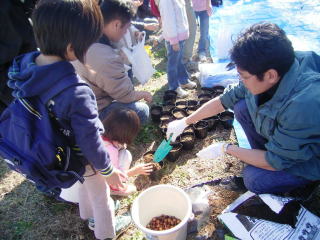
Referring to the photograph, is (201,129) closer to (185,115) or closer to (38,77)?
(185,115)

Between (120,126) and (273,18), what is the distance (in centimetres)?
388

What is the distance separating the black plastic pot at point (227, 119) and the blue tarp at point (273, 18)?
58.7 inches

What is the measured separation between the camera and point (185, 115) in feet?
10.8

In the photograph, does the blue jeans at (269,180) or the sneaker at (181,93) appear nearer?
the blue jeans at (269,180)

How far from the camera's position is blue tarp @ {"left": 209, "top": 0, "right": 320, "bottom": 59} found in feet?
13.7

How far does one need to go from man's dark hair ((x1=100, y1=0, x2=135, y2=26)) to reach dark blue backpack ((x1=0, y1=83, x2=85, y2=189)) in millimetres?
1284

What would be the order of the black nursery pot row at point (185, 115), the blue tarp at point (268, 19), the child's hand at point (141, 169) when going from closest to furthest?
1. the child's hand at point (141, 169)
2. the black nursery pot row at point (185, 115)
3. the blue tarp at point (268, 19)

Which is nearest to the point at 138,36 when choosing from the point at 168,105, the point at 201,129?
the point at 168,105

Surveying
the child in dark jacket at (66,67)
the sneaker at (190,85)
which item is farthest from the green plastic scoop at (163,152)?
the sneaker at (190,85)

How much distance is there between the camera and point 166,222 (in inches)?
80.0

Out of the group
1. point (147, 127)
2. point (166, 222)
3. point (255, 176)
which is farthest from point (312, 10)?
point (166, 222)

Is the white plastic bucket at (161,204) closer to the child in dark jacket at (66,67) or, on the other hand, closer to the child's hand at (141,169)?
the child's hand at (141,169)

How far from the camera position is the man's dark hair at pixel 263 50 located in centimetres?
153

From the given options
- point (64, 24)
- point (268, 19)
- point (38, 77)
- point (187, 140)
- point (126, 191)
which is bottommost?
point (126, 191)
